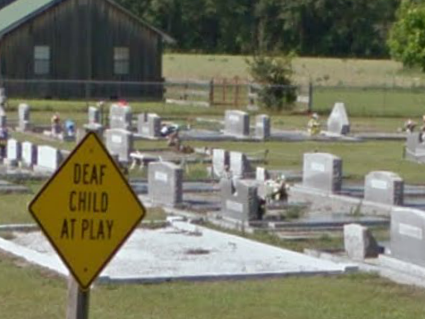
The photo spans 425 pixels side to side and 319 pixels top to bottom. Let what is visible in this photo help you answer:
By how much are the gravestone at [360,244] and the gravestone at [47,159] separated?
42.2ft

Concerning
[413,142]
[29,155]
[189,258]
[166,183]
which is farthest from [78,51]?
[189,258]

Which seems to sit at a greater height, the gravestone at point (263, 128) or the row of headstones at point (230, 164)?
the row of headstones at point (230, 164)

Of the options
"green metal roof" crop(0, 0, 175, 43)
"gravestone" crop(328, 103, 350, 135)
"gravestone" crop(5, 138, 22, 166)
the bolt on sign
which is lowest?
"gravestone" crop(328, 103, 350, 135)

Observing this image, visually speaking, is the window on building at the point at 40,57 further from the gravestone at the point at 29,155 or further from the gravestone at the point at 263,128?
the gravestone at the point at 29,155

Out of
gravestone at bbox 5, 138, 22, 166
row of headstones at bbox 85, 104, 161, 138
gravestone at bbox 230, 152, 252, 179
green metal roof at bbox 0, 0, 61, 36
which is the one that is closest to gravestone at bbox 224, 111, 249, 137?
row of headstones at bbox 85, 104, 161, 138

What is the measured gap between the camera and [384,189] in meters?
28.6

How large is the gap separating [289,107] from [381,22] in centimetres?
5488

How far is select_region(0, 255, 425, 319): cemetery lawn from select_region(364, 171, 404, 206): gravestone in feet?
27.9

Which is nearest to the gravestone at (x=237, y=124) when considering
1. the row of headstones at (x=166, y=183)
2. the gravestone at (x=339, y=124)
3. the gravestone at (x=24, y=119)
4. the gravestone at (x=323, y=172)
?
the gravestone at (x=339, y=124)

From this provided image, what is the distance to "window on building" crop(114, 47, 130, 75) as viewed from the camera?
71938mm

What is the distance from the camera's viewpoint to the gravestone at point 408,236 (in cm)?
2020

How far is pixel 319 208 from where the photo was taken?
28781 millimetres

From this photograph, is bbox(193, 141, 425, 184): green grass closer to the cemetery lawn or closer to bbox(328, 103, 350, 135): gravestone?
bbox(328, 103, 350, 135): gravestone

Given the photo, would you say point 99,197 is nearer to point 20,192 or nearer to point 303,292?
point 303,292
